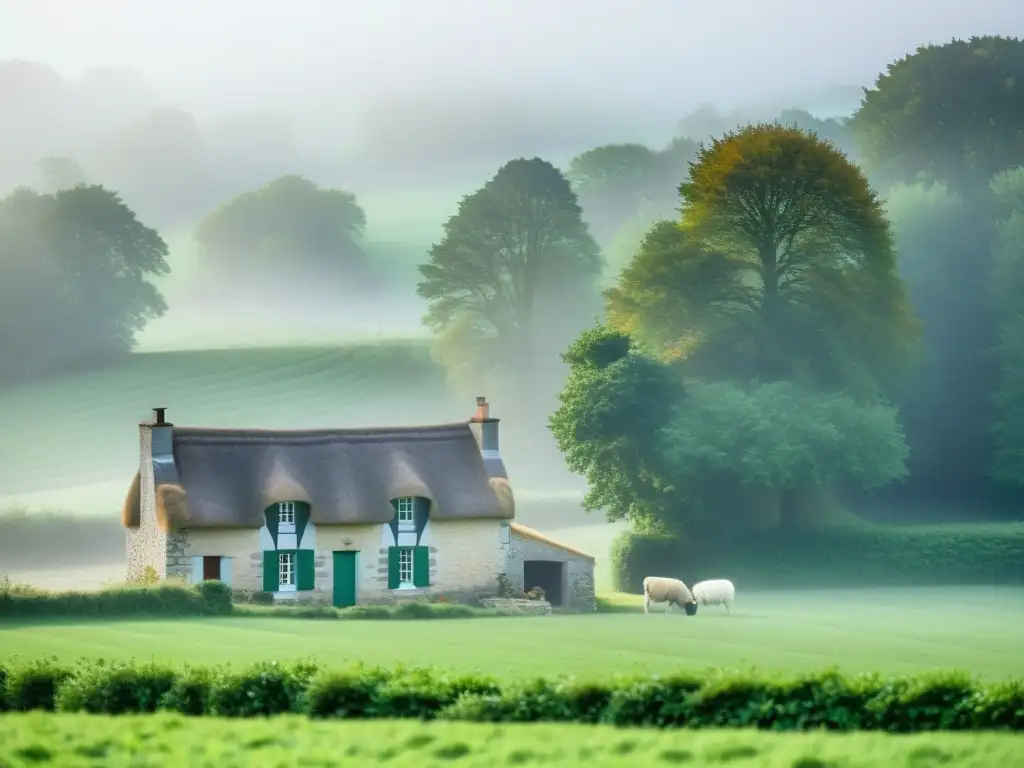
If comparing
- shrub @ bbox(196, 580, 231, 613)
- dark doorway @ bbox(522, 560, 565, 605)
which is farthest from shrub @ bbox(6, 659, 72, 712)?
dark doorway @ bbox(522, 560, 565, 605)

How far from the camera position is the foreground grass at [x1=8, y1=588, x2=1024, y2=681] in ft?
96.0

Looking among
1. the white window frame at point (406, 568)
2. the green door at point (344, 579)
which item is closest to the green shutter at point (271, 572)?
the green door at point (344, 579)

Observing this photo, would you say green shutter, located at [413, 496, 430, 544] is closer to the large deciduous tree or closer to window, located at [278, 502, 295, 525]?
window, located at [278, 502, 295, 525]

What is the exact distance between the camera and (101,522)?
56.5 m

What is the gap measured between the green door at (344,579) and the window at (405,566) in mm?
1074

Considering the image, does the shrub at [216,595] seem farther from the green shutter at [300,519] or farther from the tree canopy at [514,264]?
the tree canopy at [514,264]

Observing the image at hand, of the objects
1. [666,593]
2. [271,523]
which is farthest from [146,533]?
[666,593]

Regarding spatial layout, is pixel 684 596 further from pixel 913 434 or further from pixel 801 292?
pixel 913 434

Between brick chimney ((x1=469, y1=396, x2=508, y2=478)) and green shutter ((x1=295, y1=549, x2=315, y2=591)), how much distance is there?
4901 millimetres

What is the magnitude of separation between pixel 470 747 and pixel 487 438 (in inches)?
1012

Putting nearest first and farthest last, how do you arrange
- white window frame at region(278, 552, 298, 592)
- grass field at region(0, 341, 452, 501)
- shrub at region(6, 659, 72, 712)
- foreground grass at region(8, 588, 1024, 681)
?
1. shrub at region(6, 659, 72, 712)
2. foreground grass at region(8, 588, 1024, 681)
3. white window frame at region(278, 552, 298, 592)
4. grass field at region(0, 341, 452, 501)

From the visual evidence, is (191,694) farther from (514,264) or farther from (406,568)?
(514,264)

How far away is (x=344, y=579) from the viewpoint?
4153 cm

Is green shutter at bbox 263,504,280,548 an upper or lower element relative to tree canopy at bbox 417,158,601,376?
lower
